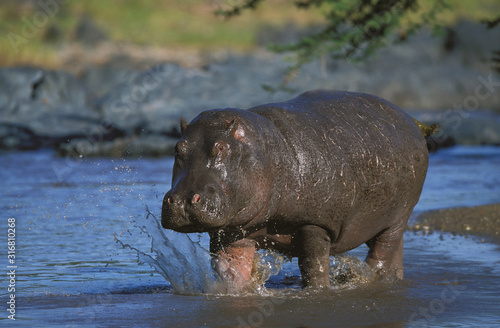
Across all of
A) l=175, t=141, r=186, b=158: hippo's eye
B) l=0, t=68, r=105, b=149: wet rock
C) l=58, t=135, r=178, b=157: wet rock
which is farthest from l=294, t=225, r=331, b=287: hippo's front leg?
l=0, t=68, r=105, b=149: wet rock

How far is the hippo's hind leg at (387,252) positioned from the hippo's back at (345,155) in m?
0.24

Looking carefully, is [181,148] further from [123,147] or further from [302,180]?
[123,147]

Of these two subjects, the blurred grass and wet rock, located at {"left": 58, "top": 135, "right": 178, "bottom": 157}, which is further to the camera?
the blurred grass

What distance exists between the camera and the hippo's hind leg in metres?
6.44

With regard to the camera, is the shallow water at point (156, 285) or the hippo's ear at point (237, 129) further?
the hippo's ear at point (237, 129)

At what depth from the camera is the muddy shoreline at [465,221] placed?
28.0 ft

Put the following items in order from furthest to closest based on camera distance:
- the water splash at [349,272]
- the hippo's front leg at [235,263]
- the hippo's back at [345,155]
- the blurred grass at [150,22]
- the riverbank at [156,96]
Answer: the blurred grass at [150,22], the riverbank at [156,96], the water splash at [349,272], the hippo's front leg at [235,263], the hippo's back at [345,155]

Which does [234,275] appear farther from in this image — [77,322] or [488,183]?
[488,183]

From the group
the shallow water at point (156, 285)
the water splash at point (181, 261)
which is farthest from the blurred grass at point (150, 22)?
the water splash at point (181, 261)

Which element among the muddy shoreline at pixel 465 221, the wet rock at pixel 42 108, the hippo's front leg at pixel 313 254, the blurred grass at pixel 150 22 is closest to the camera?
the hippo's front leg at pixel 313 254

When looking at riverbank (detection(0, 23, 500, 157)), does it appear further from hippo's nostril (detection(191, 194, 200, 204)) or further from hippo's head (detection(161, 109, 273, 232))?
hippo's nostril (detection(191, 194, 200, 204))

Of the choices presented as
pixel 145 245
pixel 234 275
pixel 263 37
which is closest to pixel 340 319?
pixel 234 275

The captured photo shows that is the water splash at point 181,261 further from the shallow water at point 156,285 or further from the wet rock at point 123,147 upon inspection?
the wet rock at point 123,147

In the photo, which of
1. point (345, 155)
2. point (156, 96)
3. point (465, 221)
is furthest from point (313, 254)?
point (156, 96)
